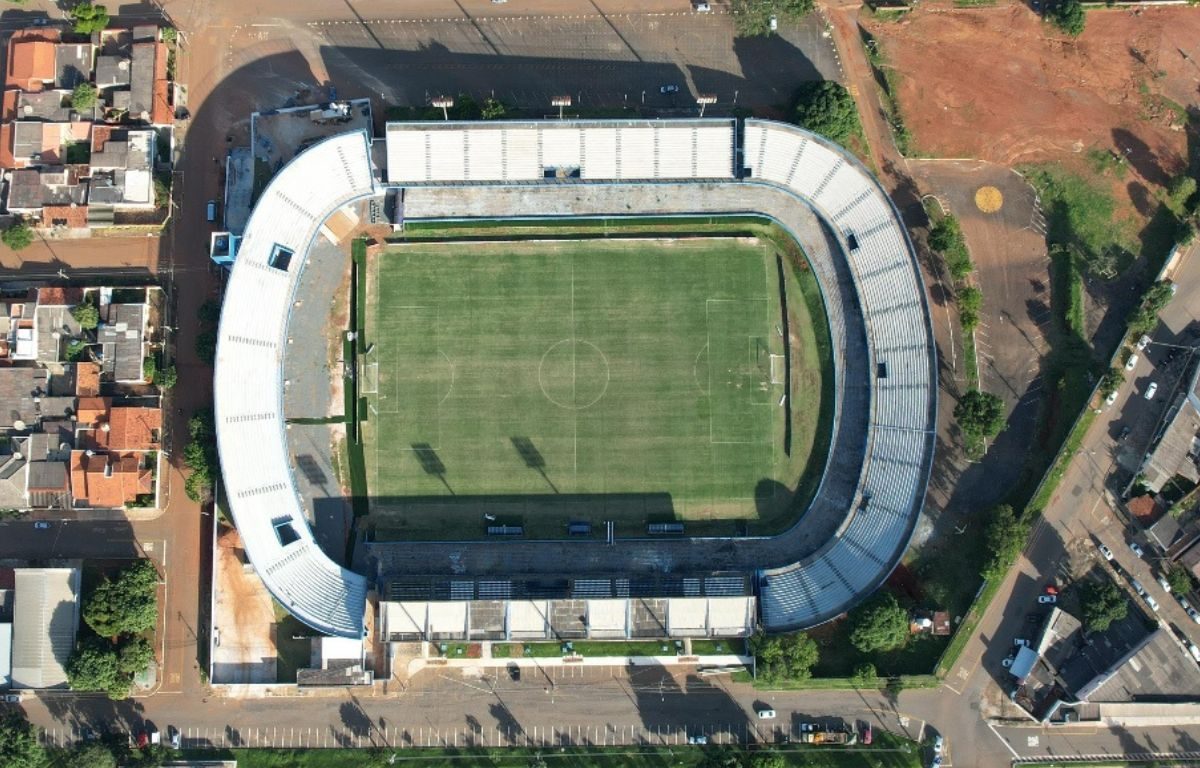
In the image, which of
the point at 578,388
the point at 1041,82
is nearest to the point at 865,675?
the point at 578,388

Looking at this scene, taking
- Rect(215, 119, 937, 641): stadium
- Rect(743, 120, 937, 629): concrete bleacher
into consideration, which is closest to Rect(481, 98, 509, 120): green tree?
Rect(215, 119, 937, 641): stadium

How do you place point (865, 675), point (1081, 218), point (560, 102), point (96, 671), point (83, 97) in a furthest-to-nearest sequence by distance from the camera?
point (1081, 218) < point (83, 97) < point (560, 102) < point (865, 675) < point (96, 671)

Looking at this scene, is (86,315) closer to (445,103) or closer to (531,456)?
(445,103)

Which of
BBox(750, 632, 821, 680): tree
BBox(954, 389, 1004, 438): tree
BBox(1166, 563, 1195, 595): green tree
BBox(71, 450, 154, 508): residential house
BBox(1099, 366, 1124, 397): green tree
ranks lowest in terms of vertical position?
BBox(750, 632, 821, 680): tree

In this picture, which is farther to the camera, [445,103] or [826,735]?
[445,103]

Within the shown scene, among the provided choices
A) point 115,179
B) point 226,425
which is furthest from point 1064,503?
point 115,179

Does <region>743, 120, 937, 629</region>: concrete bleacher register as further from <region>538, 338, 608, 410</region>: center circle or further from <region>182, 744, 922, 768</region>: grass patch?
<region>538, 338, 608, 410</region>: center circle

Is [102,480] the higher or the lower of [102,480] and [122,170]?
the lower

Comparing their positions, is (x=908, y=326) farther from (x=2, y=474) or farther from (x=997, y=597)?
(x=2, y=474)
